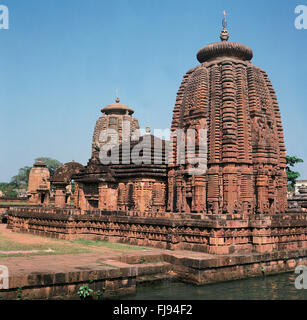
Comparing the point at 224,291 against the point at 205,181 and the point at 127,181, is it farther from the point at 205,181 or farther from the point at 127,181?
the point at 127,181

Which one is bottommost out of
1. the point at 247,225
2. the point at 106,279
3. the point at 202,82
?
the point at 106,279

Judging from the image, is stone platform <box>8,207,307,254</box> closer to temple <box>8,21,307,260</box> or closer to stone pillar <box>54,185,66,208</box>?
temple <box>8,21,307,260</box>

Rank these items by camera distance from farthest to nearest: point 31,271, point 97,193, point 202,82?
point 97,193, point 202,82, point 31,271

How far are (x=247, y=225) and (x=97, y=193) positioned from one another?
12619 mm

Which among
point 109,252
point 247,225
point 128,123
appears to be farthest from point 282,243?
point 128,123

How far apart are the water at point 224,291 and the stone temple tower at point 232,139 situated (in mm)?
7053

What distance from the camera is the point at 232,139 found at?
18500 millimetres

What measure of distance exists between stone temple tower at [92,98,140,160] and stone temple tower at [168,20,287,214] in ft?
61.6

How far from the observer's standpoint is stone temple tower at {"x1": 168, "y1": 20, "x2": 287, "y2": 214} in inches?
733

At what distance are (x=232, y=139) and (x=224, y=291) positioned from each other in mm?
9607

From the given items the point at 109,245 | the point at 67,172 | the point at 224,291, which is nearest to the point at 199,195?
the point at 109,245

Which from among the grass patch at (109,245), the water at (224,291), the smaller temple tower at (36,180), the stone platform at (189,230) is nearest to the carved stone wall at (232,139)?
the stone platform at (189,230)
